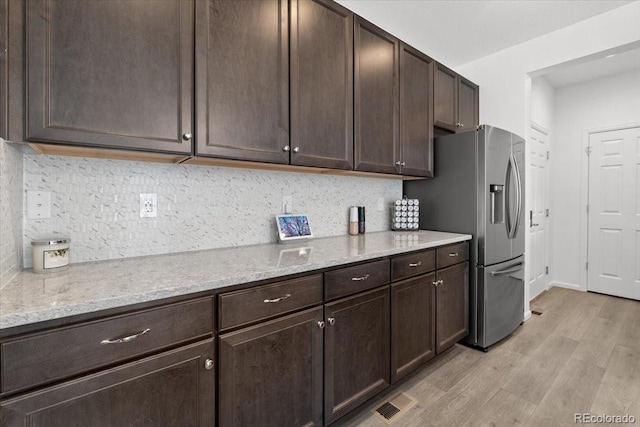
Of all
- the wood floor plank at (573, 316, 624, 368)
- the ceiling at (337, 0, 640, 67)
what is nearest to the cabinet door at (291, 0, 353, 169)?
the ceiling at (337, 0, 640, 67)

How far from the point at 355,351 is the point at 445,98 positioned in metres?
2.36

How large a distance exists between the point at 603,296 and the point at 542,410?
2981 millimetres

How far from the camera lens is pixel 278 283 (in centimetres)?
126

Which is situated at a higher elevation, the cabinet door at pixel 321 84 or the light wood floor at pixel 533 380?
the cabinet door at pixel 321 84

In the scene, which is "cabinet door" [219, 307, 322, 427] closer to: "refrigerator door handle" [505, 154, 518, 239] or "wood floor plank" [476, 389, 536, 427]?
"wood floor plank" [476, 389, 536, 427]

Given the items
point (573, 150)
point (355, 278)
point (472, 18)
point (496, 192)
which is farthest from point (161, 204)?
point (573, 150)

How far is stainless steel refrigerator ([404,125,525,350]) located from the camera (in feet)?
7.73

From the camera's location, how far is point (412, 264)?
1.88m

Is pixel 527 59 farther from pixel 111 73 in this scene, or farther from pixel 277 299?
pixel 111 73

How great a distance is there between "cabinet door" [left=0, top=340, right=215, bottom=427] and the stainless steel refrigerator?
2.13 metres

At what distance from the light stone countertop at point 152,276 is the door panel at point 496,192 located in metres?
0.97

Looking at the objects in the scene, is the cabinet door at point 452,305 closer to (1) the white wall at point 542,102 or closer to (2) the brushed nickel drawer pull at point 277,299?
(2) the brushed nickel drawer pull at point 277,299

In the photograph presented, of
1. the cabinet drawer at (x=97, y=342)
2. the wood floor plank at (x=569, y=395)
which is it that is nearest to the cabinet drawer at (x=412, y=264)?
the wood floor plank at (x=569, y=395)

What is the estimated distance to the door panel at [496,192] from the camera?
7.70ft
